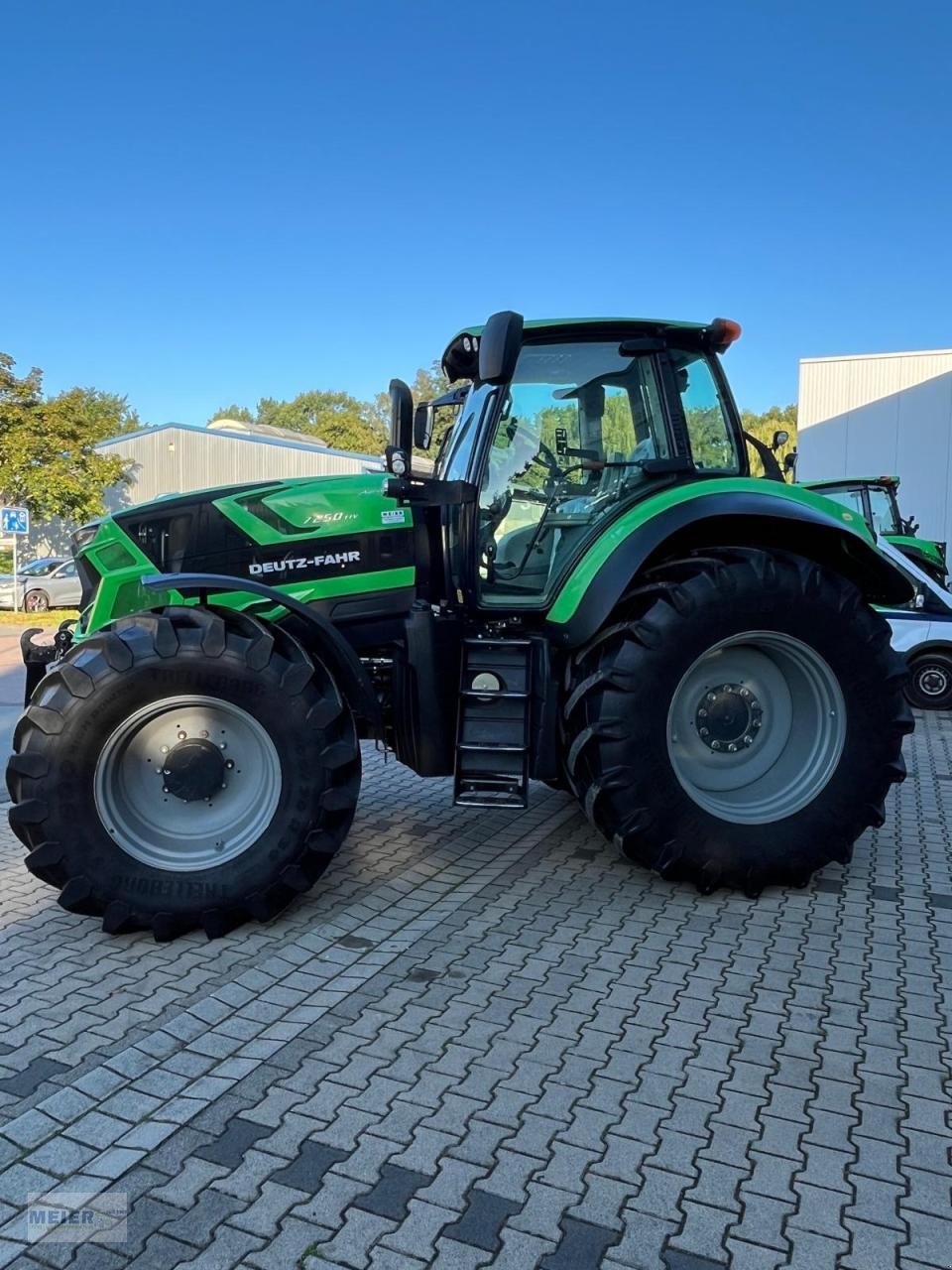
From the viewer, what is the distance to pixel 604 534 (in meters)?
4.34

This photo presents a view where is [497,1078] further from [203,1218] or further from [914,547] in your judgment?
[914,547]

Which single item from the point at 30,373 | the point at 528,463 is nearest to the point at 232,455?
the point at 30,373

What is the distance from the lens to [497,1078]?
2883 millimetres

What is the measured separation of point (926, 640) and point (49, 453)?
24829 mm

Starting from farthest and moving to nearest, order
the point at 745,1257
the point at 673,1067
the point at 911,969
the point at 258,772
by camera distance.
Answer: the point at 258,772, the point at 911,969, the point at 673,1067, the point at 745,1257

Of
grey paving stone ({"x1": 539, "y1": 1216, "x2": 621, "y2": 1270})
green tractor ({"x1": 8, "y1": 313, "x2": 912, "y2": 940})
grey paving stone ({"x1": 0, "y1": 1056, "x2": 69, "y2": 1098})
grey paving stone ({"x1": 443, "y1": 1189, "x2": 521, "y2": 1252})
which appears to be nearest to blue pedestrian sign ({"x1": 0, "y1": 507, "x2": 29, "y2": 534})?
green tractor ({"x1": 8, "y1": 313, "x2": 912, "y2": 940})

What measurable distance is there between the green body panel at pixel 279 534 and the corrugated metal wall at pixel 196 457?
2869 centimetres

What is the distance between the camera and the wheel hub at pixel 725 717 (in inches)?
178

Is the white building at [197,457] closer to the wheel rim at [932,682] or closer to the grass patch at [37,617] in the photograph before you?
the grass patch at [37,617]

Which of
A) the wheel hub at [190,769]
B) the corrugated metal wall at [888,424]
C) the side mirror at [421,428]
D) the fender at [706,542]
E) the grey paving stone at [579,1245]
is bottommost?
the grey paving stone at [579,1245]

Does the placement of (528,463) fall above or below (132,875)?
above

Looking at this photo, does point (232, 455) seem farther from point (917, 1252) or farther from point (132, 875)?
point (917, 1252)

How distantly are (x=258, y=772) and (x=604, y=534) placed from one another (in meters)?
1.82

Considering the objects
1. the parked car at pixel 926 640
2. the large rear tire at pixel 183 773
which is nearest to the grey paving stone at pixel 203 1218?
the large rear tire at pixel 183 773
